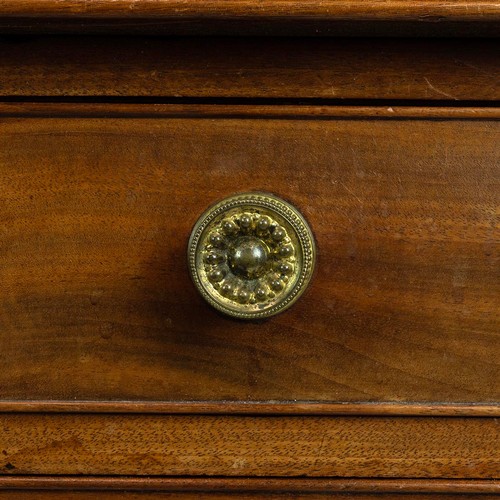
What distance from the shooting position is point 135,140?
562mm

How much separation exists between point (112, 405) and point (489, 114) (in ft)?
1.09

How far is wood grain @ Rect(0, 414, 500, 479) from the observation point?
59 centimetres

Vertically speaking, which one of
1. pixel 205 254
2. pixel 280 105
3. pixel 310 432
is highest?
pixel 280 105

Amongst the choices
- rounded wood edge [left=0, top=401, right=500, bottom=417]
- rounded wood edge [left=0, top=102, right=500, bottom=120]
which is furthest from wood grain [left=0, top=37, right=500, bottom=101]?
rounded wood edge [left=0, top=401, right=500, bottom=417]

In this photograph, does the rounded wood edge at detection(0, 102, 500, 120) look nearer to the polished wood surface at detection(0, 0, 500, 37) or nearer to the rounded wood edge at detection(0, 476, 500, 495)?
the polished wood surface at detection(0, 0, 500, 37)

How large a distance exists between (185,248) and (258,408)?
126mm

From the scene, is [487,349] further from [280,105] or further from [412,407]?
[280,105]

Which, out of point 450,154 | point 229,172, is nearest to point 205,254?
point 229,172

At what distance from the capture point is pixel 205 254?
551mm

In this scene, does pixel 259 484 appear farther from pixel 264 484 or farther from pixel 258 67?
pixel 258 67

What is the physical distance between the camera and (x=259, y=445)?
1.96 ft

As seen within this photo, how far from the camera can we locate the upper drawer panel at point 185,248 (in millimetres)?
560

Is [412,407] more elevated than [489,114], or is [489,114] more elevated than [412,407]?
[489,114]

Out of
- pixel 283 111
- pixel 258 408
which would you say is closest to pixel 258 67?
pixel 283 111
